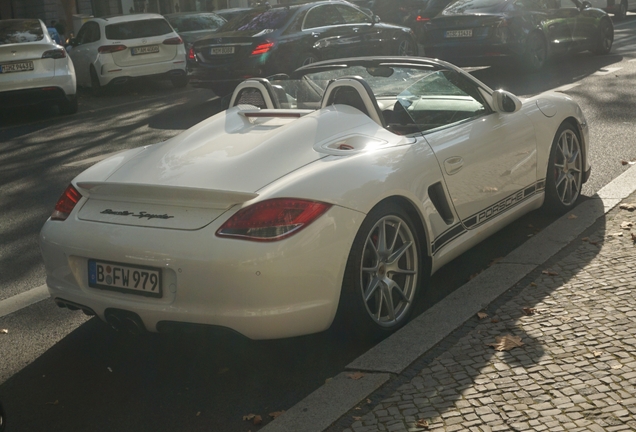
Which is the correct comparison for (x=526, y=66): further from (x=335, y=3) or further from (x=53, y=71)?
(x=53, y=71)

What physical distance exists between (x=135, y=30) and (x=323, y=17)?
4.47 metres

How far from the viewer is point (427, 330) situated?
177 inches

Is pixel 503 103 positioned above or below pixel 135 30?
above

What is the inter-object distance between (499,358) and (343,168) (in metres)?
1.14

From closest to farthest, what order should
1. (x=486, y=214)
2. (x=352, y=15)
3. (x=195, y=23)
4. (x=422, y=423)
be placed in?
1. (x=422, y=423)
2. (x=486, y=214)
3. (x=352, y=15)
4. (x=195, y=23)

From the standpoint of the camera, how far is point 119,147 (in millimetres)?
11320

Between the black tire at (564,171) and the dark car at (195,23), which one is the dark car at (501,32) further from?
the black tire at (564,171)

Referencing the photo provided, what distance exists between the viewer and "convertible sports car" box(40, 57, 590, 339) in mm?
3982

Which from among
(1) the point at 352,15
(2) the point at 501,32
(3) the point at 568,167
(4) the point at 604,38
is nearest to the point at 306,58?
(1) the point at 352,15

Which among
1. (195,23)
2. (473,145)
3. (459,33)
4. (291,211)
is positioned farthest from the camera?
(195,23)

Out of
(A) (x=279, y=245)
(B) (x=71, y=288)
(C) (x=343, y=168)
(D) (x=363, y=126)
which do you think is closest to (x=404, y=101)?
(D) (x=363, y=126)

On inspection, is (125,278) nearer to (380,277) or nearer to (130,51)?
(380,277)

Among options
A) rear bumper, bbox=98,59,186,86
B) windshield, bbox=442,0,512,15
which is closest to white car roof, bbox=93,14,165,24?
rear bumper, bbox=98,59,186,86

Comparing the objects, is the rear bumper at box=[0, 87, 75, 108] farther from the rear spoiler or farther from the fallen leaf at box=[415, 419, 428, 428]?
the fallen leaf at box=[415, 419, 428, 428]
